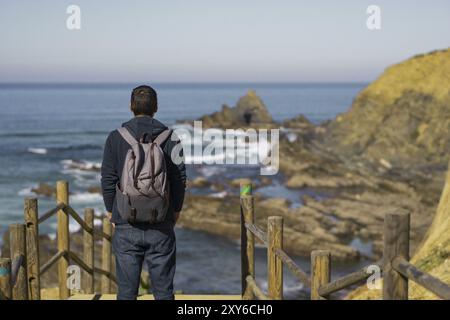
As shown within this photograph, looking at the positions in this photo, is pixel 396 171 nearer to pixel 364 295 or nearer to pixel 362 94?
pixel 362 94

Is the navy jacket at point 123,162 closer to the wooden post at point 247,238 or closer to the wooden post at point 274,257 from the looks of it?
the wooden post at point 274,257

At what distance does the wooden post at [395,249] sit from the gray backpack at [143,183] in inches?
66.6

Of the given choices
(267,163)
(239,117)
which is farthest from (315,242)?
(239,117)

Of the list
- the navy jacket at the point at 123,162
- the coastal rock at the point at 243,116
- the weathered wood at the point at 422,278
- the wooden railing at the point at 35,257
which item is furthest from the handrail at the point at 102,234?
the coastal rock at the point at 243,116

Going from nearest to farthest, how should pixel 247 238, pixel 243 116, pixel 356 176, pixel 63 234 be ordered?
pixel 247 238 < pixel 63 234 < pixel 356 176 < pixel 243 116

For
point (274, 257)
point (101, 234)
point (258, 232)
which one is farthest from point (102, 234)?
point (274, 257)

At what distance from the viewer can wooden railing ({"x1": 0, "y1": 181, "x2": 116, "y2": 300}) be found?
15.6 feet

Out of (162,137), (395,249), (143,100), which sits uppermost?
(143,100)

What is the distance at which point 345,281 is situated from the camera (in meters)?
4.04

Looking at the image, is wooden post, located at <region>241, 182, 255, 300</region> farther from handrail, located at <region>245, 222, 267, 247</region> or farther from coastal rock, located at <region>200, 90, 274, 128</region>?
coastal rock, located at <region>200, 90, 274, 128</region>

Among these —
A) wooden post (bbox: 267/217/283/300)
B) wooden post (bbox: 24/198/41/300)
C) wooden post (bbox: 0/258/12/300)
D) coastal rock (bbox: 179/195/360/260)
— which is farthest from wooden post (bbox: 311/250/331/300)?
coastal rock (bbox: 179/195/360/260)

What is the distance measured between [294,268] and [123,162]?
1708 millimetres

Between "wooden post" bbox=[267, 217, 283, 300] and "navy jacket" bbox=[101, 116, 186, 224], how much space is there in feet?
3.67

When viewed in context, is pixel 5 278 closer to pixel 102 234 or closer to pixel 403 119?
pixel 102 234
